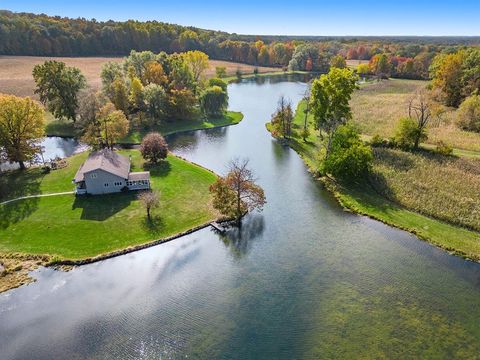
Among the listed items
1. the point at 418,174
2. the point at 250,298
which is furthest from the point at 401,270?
the point at 418,174

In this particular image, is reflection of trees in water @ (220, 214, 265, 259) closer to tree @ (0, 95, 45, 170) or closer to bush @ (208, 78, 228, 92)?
tree @ (0, 95, 45, 170)

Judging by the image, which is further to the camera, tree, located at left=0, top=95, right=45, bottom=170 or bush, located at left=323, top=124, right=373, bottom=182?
tree, located at left=0, top=95, right=45, bottom=170

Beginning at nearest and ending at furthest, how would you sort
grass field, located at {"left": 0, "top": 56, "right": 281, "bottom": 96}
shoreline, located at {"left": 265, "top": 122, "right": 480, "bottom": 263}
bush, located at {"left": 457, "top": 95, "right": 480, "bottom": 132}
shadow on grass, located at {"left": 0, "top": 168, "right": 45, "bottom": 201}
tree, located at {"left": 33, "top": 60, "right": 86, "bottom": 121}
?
shoreline, located at {"left": 265, "top": 122, "right": 480, "bottom": 263}, shadow on grass, located at {"left": 0, "top": 168, "right": 45, "bottom": 201}, bush, located at {"left": 457, "top": 95, "right": 480, "bottom": 132}, tree, located at {"left": 33, "top": 60, "right": 86, "bottom": 121}, grass field, located at {"left": 0, "top": 56, "right": 281, "bottom": 96}

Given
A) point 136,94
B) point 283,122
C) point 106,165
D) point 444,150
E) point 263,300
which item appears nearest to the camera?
point 263,300

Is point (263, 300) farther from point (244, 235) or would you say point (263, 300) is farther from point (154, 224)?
point (154, 224)

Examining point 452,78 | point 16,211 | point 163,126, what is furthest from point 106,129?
point 452,78

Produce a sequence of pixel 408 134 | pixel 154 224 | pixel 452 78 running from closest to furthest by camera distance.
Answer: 1. pixel 154 224
2. pixel 408 134
3. pixel 452 78

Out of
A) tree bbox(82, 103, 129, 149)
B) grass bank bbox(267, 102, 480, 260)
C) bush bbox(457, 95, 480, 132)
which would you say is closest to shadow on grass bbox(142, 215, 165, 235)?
grass bank bbox(267, 102, 480, 260)
